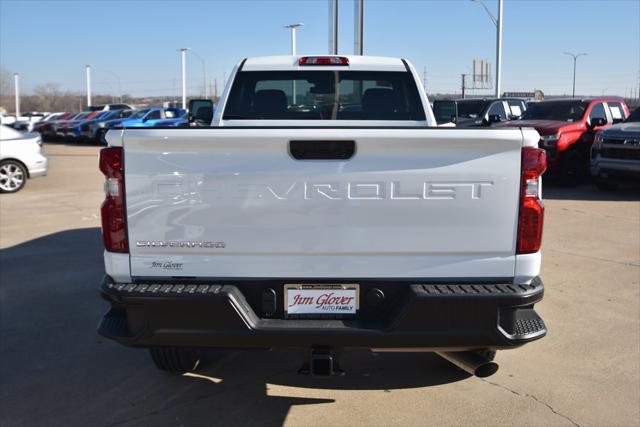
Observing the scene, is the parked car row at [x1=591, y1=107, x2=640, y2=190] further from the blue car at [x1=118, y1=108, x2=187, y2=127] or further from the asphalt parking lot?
the blue car at [x1=118, y1=108, x2=187, y2=127]

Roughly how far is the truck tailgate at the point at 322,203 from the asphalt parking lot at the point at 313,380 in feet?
3.65

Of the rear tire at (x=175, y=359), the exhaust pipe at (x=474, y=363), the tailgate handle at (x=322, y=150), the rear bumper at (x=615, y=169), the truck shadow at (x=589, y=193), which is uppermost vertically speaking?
the tailgate handle at (x=322, y=150)

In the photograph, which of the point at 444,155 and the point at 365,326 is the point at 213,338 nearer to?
the point at 365,326

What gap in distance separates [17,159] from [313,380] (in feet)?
37.5

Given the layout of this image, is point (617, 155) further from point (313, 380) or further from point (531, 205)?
point (531, 205)

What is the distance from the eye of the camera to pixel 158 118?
30.0 metres

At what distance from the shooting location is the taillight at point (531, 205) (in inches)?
115

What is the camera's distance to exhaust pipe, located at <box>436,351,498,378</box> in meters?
3.39

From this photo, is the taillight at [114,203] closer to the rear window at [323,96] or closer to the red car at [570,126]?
the rear window at [323,96]

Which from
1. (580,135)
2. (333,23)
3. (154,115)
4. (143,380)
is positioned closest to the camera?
(143,380)

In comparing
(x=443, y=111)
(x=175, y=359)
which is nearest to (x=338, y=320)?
(x=175, y=359)

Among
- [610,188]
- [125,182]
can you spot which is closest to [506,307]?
[125,182]

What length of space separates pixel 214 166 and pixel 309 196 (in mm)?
466

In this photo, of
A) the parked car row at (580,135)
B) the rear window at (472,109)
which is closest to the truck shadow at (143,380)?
the parked car row at (580,135)
